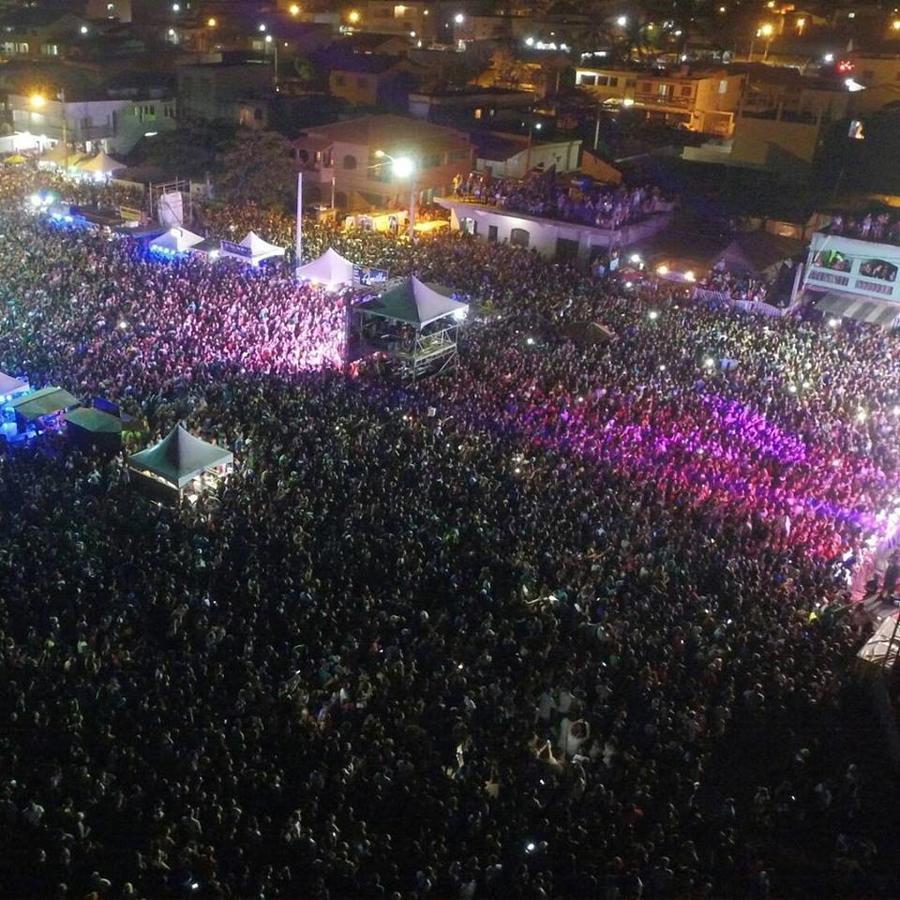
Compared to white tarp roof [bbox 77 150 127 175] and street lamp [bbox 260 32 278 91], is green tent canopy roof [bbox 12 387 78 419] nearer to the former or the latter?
white tarp roof [bbox 77 150 127 175]

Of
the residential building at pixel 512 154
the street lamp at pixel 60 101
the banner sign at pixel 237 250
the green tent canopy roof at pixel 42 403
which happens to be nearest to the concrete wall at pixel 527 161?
the residential building at pixel 512 154

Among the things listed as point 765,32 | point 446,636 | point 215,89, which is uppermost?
point 765,32

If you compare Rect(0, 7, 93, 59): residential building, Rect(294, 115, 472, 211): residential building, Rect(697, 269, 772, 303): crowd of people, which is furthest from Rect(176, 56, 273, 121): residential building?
Rect(697, 269, 772, 303): crowd of people

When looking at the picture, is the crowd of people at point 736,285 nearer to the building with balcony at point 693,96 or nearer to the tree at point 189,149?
the tree at point 189,149

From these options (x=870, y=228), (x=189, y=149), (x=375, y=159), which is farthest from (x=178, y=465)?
(x=189, y=149)

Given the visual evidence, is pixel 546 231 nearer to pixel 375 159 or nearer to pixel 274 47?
pixel 375 159
